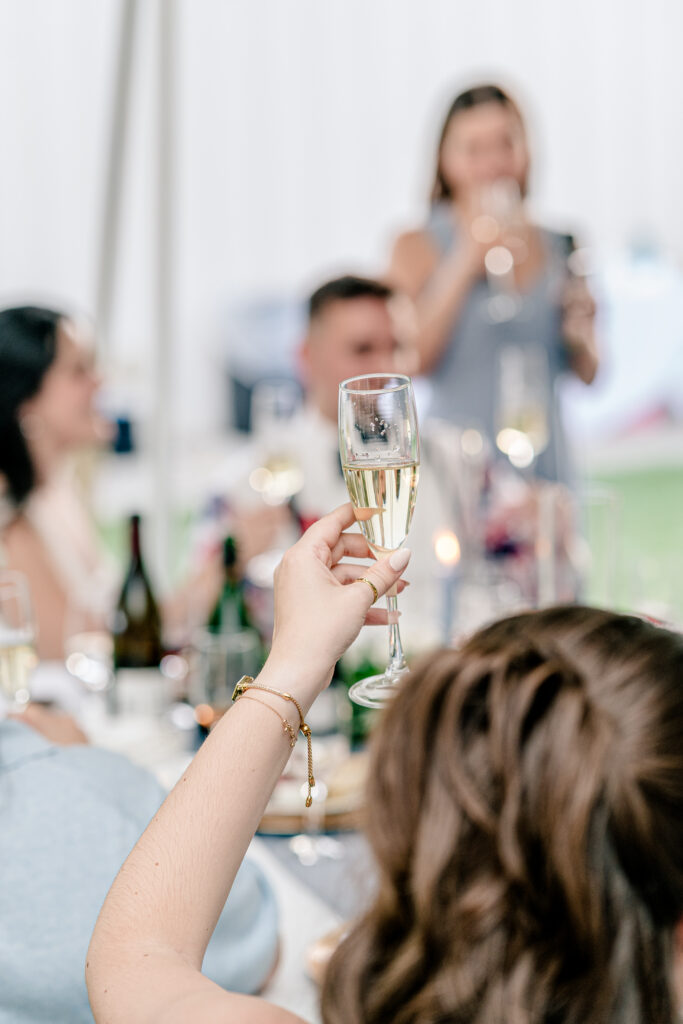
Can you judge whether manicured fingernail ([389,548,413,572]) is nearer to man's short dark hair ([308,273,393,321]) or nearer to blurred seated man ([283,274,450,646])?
blurred seated man ([283,274,450,646])

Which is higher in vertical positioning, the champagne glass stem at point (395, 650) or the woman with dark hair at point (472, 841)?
the champagne glass stem at point (395, 650)

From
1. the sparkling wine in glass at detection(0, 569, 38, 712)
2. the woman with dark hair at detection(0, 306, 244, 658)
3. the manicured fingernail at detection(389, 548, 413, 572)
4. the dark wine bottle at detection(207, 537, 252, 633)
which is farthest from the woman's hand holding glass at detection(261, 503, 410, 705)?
the woman with dark hair at detection(0, 306, 244, 658)

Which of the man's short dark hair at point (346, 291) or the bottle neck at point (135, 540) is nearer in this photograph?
the bottle neck at point (135, 540)

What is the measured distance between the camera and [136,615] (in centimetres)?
153

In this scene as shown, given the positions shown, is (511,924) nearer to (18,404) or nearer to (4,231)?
(18,404)

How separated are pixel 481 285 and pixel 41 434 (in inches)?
39.5

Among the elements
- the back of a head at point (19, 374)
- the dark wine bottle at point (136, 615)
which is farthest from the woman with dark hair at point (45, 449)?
the dark wine bottle at point (136, 615)

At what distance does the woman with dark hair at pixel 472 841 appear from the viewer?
445mm

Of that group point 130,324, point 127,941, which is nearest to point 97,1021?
point 127,941

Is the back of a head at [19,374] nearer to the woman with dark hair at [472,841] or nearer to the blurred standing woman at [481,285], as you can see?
the blurred standing woman at [481,285]

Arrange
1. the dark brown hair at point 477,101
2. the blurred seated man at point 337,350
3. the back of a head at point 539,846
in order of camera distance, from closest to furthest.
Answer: the back of a head at point 539,846 < the blurred seated man at point 337,350 < the dark brown hair at point 477,101

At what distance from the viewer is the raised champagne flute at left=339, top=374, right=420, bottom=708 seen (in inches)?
21.1

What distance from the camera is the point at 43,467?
1837mm

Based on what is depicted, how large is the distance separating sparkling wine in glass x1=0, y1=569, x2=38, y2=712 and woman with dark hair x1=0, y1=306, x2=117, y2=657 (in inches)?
28.6
